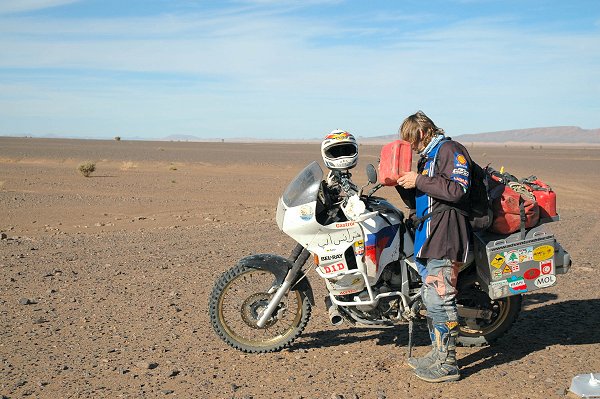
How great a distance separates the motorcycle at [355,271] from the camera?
5582 mm

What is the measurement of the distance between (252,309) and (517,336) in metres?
2.63

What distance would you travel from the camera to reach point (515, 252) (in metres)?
5.58

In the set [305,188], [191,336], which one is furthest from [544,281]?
[191,336]

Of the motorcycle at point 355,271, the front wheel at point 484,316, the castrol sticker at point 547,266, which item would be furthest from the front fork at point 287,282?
the castrol sticker at point 547,266

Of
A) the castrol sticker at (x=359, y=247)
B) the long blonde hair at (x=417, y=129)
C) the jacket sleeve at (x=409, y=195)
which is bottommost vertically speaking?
the castrol sticker at (x=359, y=247)

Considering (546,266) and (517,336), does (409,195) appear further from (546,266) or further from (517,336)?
(517,336)

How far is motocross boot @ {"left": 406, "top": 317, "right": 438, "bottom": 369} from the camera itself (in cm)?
551

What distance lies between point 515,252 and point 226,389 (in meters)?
2.57

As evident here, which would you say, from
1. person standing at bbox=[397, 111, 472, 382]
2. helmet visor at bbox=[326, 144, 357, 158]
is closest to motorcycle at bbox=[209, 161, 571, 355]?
helmet visor at bbox=[326, 144, 357, 158]

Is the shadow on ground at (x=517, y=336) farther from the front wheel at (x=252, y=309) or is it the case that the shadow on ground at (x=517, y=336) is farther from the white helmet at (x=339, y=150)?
the white helmet at (x=339, y=150)

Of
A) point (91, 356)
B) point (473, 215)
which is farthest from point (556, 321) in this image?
point (91, 356)

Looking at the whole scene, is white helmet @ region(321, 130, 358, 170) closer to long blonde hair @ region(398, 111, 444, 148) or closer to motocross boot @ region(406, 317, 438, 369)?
long blonde hair @ region(398, 111, 444, 148)

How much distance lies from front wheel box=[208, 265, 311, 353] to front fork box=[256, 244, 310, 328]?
0.23 ft

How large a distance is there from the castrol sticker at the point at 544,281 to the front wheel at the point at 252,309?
196 cm
